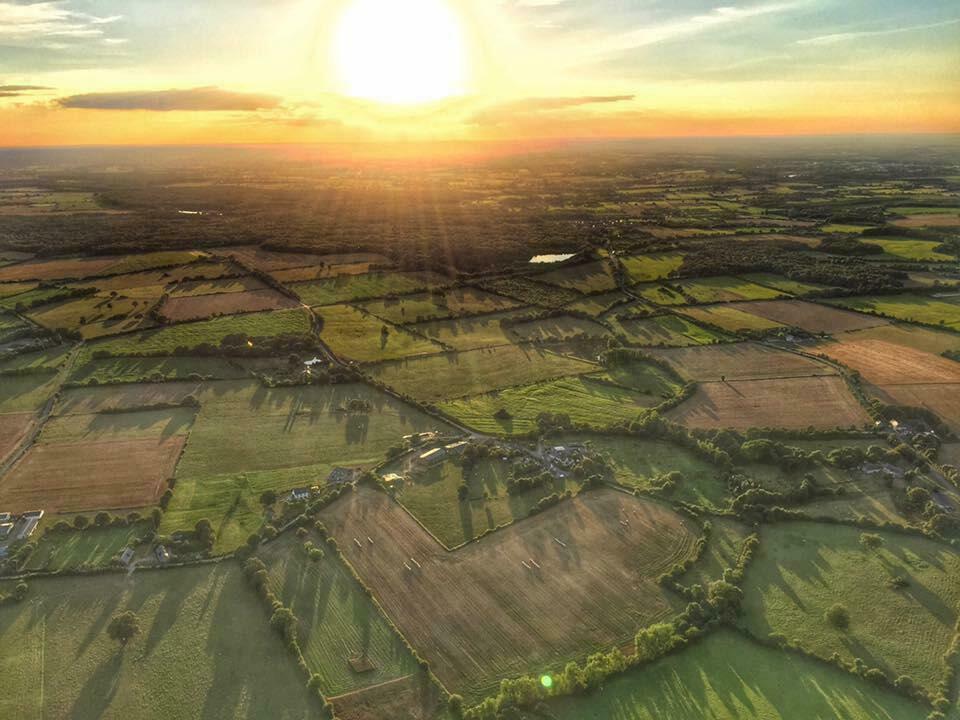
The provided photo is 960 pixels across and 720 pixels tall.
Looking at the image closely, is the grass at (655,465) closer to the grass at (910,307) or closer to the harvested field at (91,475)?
the harvested field at (91,475)

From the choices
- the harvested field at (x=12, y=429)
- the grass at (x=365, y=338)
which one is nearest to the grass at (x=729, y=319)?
the grass at (x=365, y=338)

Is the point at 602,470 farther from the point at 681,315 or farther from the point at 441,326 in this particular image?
the point at 681,315

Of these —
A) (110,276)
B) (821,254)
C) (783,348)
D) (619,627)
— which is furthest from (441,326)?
(821,254)

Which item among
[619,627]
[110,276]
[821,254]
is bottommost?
[110,276]

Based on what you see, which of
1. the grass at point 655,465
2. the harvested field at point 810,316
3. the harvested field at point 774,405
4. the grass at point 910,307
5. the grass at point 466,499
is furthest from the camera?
the grass at point 910,307

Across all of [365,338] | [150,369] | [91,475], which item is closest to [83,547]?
[91,475]

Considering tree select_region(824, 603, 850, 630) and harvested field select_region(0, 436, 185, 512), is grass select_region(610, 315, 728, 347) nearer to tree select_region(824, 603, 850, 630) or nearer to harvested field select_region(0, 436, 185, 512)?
tree select_region(824, 603, 850, 630)
